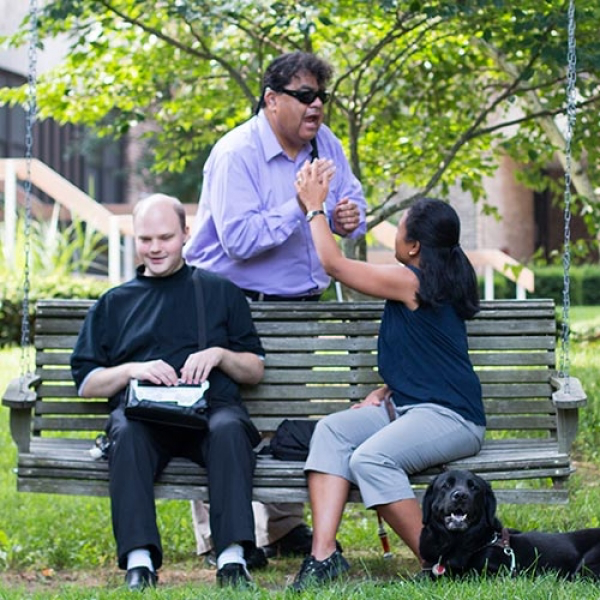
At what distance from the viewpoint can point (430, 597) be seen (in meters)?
4.72

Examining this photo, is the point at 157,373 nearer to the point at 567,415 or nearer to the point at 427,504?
the point at 427,504

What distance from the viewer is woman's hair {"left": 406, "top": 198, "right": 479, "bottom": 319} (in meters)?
5.82

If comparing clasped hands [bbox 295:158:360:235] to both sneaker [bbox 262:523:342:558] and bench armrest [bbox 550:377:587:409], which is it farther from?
sneaker [bbox 262:523:342:558]

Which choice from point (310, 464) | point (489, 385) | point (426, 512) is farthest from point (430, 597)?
point (489, 385)

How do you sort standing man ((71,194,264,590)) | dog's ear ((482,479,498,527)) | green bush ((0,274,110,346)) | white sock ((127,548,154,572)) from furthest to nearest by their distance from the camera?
green bush ((0,274,110,346)) < standing man ((71,194,264,590)) < white sock ((127,548,154,572)) < dog's ear ((482,479,498,527))

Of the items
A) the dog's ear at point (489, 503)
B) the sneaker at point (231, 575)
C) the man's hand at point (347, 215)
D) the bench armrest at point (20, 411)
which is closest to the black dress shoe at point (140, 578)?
the sneaker at point (231, 575)

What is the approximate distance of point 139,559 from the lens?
5.46 metres

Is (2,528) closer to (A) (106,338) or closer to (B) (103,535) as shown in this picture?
(B) (103,535)

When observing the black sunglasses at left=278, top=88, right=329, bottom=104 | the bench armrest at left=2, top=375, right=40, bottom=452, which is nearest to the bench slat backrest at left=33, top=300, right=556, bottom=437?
the bench armrest at left=2, top=375, right=40, bottom=452

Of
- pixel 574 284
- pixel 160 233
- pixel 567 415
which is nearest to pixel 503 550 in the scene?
pixel 567 415

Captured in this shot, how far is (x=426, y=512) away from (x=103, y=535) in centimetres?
229

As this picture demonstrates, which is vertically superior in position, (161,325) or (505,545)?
(161,325)

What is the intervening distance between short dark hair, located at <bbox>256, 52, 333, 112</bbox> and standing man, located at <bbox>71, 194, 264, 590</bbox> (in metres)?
0.68

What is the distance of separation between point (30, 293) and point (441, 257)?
907 cm
